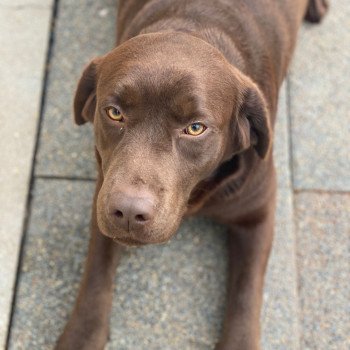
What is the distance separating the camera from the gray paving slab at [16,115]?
10.00ft

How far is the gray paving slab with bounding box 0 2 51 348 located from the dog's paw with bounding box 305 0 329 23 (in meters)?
1.46

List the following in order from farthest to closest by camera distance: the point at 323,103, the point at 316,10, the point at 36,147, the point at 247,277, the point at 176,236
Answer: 1. the point at 316,10
2. the point at 323,103
3. the point at 36,147
4. the point at 176,236
5. the point at 247,277

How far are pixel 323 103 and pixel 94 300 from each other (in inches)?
64.1

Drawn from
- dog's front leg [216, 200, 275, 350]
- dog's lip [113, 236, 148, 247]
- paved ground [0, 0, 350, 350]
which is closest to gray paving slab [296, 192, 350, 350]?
paved ground [0, 0, 350, 350]

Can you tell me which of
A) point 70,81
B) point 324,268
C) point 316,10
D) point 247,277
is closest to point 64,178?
point 70,81

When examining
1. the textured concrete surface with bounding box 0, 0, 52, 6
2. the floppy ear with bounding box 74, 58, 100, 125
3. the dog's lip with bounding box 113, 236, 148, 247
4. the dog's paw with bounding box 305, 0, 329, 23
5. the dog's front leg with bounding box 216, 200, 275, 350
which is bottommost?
the dog's front leg with bounding box 216, 200, 275, 350

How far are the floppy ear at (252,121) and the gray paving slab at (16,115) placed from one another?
1192mm

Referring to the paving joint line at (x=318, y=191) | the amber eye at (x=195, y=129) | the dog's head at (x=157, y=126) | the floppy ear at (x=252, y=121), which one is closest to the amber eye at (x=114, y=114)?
the dog's head at (x=157, y=126)

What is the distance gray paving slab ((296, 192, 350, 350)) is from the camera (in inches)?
114

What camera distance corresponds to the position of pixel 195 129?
7.46 ft

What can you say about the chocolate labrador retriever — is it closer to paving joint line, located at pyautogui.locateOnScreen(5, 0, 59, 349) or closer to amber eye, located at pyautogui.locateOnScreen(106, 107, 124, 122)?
amber eye, located at pyautogui.locateOnScreen(106, 107, 124, 122)

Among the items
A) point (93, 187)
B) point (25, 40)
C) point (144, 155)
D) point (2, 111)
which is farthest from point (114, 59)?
point (25, 40)

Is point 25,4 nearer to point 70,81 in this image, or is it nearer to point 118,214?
point 70,81

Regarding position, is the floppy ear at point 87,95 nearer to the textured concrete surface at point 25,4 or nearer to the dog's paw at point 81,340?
the dog's paw at point 81,340
